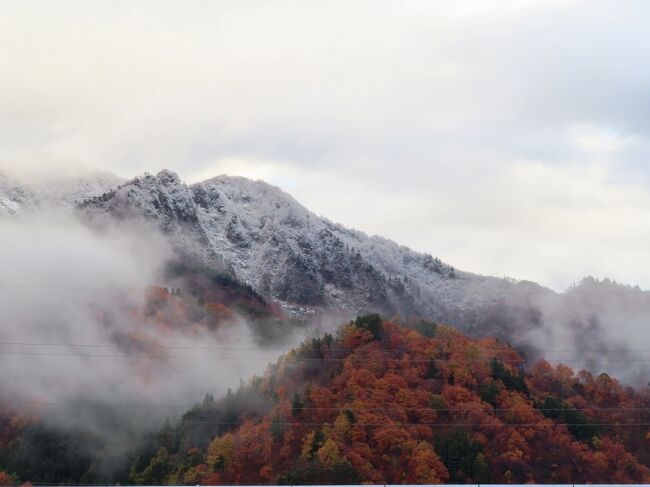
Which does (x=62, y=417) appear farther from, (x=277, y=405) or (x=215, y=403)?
(x=277, y=405)

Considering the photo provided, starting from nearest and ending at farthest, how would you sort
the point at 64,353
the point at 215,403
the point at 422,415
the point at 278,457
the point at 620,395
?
1. the point at 278,457
2. the point at 422,415
3. the point at 215,403
4. the point at 620,395
5. the point at 64,353

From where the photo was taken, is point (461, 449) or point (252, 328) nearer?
point (461, 449)

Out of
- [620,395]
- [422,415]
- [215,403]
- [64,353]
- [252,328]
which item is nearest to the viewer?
[422,415]

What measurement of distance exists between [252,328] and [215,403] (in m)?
46.0

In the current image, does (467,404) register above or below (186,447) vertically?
above

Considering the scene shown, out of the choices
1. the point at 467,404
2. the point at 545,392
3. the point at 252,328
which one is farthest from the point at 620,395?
the point at 252,328

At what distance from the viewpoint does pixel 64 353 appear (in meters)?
144

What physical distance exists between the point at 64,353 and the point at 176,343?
17.4 metres

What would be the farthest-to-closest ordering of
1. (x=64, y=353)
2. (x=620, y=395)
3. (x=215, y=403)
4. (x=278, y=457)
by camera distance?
(x=64, y=353) < (x=620, y=395) < (x=215, y=403) < (x=278, y=457)

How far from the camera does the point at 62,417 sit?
129 m

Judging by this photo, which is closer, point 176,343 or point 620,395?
point 620,395

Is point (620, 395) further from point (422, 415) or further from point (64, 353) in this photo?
point (64, 353)

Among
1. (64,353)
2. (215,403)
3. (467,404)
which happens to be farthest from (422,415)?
(64,353)

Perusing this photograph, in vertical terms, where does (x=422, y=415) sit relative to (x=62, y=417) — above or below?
above
